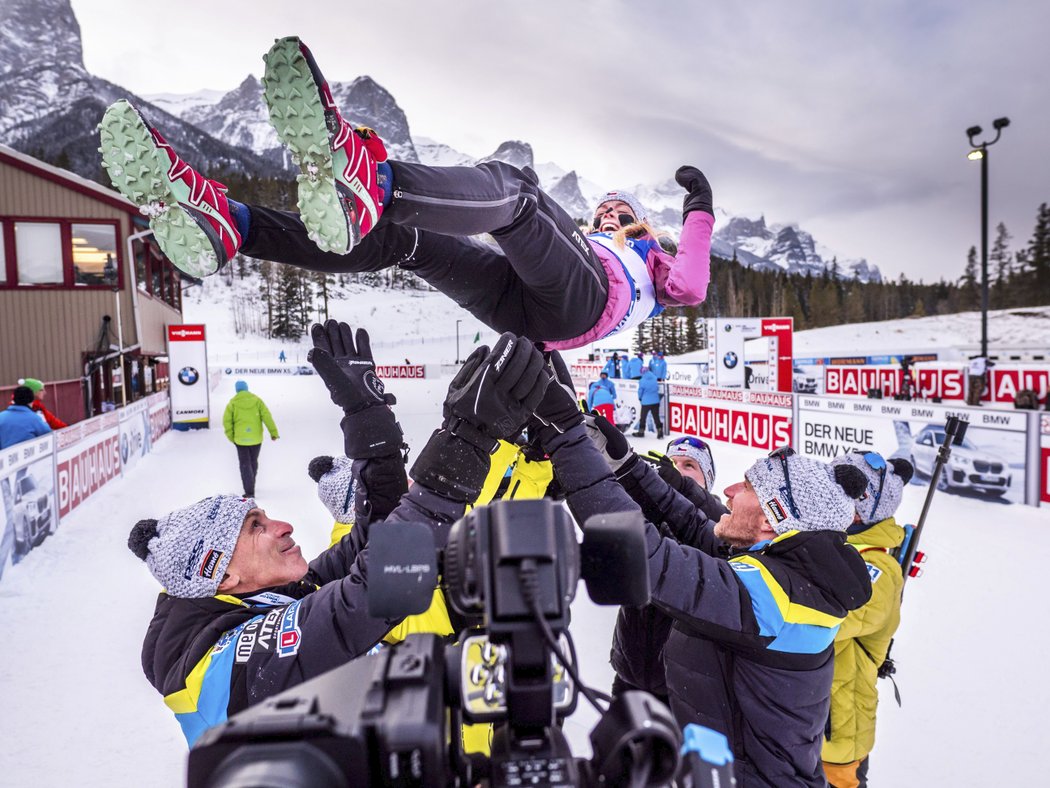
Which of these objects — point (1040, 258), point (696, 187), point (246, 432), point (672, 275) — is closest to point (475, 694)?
point (672, 275)

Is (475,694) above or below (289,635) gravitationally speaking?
above

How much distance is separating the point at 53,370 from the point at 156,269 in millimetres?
6635

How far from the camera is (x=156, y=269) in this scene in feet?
63.6

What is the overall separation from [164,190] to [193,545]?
927 mm

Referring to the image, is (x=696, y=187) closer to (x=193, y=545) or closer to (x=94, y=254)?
(x=193, y=545)

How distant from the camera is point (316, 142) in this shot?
136cm

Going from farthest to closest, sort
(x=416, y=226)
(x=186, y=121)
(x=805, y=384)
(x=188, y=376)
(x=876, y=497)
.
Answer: (x=186, y=121), (x=805, y=384), (x=188, y=376), (x=876, y=497), (x=416, y=226)

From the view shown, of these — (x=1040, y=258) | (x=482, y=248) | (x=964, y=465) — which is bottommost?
(x=964, y=465)

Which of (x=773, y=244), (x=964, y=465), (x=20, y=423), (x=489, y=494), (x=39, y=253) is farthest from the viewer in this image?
(x=773, y=244)

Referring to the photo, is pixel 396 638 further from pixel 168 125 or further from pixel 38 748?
pixel 168 125

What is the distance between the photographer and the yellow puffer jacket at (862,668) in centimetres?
225

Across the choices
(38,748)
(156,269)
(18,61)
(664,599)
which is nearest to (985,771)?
(664,599)

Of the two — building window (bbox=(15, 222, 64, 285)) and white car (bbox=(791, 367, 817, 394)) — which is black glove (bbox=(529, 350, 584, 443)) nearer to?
building window (bbox=(15, 222, 64, 285))

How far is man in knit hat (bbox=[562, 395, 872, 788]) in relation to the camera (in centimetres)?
158
